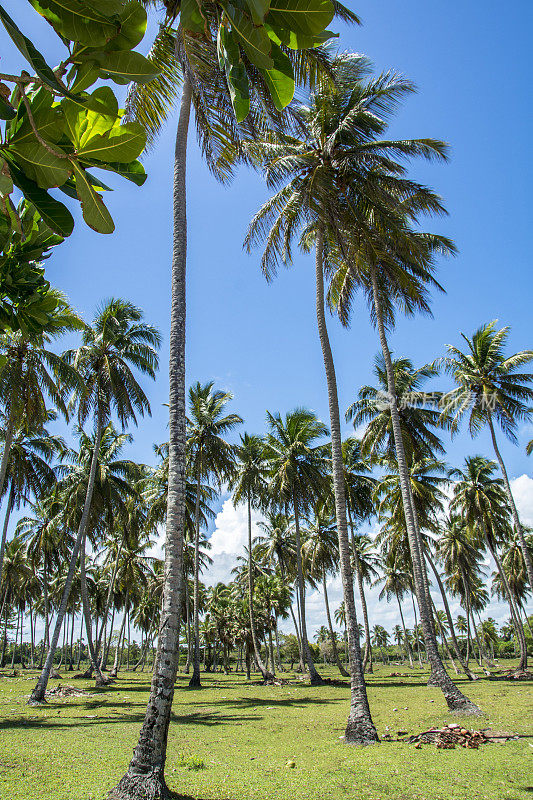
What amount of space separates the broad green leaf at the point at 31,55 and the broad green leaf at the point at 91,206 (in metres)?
0.22

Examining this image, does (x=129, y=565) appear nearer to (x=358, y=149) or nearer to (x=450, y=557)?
(x=450, y=557)

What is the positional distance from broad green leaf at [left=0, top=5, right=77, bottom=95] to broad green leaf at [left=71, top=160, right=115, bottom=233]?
0.22m

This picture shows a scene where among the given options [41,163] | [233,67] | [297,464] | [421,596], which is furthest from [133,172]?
[297,464]

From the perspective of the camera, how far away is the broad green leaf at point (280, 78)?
1136mm

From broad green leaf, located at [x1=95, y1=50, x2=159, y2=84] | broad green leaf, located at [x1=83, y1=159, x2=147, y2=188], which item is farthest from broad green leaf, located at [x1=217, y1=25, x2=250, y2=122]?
broad green leaf, located at [x1=83, y1=159, x2=147, y2=188]

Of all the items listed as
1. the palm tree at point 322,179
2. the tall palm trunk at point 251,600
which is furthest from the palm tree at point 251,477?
the palm tree at point 322,179

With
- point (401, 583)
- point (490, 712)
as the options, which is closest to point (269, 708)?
point (490, 712)

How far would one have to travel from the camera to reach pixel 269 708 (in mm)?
13961

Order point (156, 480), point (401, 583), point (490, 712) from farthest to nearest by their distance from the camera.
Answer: point (401, 583)
point (156, 480)
point (490, 712)

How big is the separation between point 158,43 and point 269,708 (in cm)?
1678

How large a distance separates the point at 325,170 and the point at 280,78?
36.1 ft

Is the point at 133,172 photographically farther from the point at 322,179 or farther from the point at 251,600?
the point at 251,600

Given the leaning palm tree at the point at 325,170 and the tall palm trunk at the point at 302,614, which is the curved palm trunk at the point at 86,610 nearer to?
the tall palm trunk at the point at 302,614

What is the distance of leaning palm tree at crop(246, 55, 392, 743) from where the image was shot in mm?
10141
